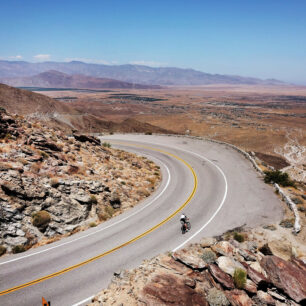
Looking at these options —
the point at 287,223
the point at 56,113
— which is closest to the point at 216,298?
the point at 287,223

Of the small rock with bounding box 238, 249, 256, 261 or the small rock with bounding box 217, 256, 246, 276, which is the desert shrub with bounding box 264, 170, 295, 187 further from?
the small rock with bounding box 217, 256, 246, 276

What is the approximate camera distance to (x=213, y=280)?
34.8 ft

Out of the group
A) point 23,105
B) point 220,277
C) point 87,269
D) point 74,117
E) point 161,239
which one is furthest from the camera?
point 74,117

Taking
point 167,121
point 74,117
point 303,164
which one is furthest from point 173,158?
point 167,121

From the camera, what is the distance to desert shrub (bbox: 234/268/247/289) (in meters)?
10.4

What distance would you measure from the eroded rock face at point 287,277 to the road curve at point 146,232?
486 centimetres

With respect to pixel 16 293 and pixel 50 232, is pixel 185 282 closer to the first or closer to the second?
pixel 16 293

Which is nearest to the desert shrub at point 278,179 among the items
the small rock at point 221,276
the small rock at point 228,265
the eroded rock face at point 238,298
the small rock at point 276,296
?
the small rock at point 228,265

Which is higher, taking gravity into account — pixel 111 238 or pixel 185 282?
pixel 185 282

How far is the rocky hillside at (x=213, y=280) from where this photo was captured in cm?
934

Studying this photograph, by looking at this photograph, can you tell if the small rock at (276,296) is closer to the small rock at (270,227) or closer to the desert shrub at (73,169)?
the small rock at (270,227)

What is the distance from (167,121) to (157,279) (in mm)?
106762

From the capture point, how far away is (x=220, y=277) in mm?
10633

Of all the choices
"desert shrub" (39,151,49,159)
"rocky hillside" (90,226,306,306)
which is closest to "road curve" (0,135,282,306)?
"rocky hillside" (90,226,306,306)
